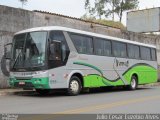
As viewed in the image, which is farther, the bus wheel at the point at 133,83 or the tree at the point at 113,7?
the tree at the point at 113,7

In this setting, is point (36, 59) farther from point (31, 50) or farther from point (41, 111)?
point (41, 111)

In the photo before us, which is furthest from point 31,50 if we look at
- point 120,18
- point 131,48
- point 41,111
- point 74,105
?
point 120,18

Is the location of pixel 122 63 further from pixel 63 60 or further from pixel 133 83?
pixel 63 60

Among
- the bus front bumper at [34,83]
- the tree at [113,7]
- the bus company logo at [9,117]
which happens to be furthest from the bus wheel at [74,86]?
the tree at [113,7]

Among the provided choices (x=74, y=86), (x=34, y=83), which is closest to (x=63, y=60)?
(x=74, y=86)

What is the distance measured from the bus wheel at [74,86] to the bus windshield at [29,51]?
2054 mm

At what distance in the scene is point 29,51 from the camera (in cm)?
1683

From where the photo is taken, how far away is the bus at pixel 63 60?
16531 mm

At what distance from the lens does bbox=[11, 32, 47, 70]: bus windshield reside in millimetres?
16531

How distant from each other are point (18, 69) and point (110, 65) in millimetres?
6031

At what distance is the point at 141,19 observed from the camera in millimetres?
43031

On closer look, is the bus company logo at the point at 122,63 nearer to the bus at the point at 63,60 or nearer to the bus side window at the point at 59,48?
the bus at the point at 63,60

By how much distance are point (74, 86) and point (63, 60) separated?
144cm

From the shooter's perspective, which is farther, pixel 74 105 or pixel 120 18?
pixel 120 18
